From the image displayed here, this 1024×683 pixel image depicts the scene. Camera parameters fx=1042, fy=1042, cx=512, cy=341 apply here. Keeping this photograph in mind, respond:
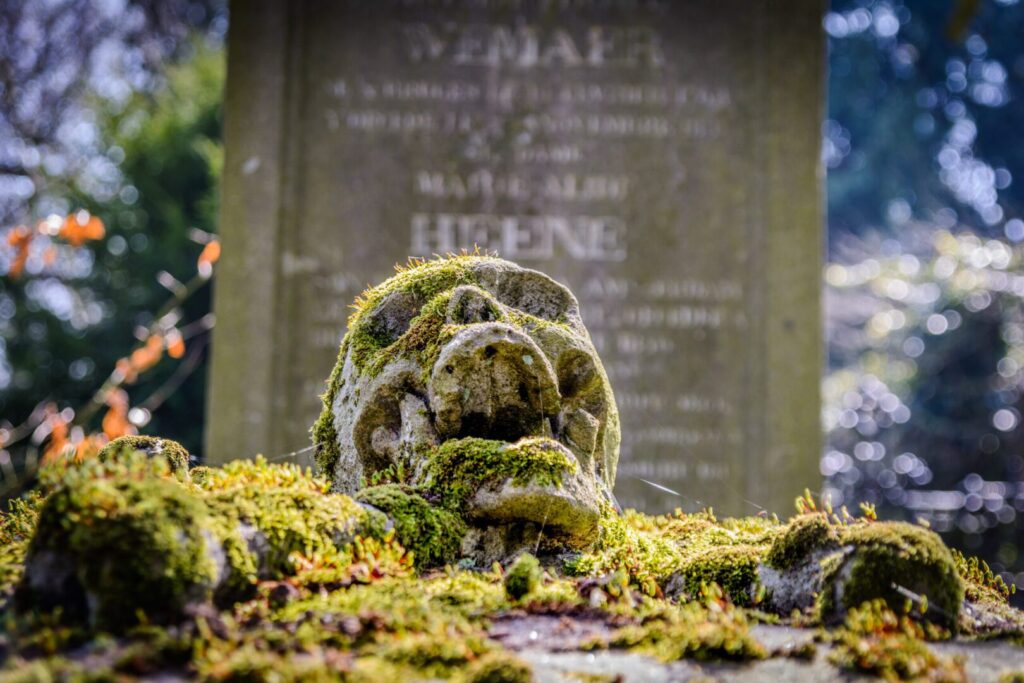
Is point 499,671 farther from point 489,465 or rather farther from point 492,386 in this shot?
point 492,386

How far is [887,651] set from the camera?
7.79ft

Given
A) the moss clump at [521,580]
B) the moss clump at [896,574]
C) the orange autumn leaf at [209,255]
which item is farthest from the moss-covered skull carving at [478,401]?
the orange autumn leaf at [209,255]

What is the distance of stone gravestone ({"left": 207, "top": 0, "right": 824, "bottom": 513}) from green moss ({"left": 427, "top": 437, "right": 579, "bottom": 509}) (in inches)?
172

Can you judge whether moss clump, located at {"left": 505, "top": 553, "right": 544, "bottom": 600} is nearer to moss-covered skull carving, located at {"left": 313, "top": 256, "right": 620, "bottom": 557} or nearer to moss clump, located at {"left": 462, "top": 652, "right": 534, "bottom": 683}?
moss-covered skull carving, located at {"left": 313, "top": 256, "right": 620, "bottom": 557}

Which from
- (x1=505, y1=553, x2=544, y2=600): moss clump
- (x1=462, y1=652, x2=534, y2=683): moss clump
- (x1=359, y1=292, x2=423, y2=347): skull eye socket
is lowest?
(x1=462, y1=652, x2=534, y2=683): moss clump

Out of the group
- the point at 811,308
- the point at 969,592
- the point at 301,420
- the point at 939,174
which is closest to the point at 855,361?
the point at 939,174

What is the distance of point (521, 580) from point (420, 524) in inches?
15.9

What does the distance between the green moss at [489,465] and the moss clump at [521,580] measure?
303 millimetres

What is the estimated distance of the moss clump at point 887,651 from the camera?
2303mm

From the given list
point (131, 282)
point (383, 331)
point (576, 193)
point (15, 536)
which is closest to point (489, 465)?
point (383, 331)

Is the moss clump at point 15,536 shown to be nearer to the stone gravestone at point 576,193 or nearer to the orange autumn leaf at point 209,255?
the orange autumn leaf at point 209,255

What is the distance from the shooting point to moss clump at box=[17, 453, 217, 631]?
90.4 inches

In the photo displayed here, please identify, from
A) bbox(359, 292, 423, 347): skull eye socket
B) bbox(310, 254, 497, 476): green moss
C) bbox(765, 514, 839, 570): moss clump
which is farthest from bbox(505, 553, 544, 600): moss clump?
bbox(359, 292, 423, 347): skull eye socket

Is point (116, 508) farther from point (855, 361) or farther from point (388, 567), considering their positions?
point (855, 361)
